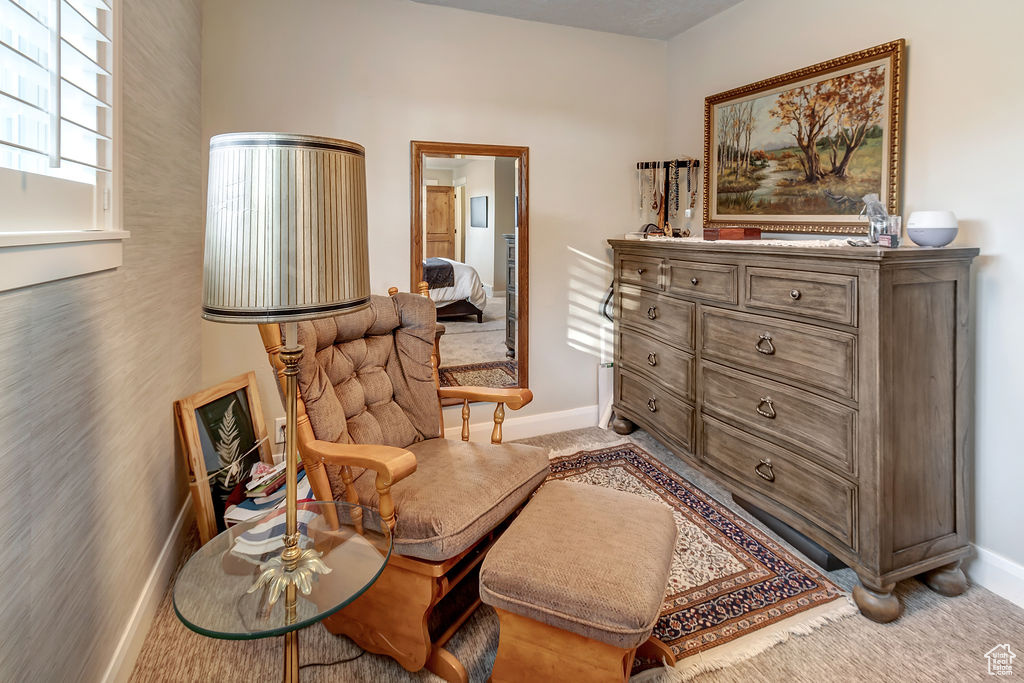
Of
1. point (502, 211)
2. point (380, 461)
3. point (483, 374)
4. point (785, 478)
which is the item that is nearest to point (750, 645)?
point (785, 478)

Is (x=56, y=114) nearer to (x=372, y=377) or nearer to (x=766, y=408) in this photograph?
(x=372, y=377)

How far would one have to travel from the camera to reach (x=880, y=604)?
75.4 inches

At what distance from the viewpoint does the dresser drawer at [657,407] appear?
2930 mm

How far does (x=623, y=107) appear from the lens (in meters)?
3.70

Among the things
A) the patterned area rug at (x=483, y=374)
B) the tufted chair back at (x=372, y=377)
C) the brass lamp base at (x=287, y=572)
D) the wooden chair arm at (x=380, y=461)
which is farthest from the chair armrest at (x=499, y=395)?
the patterned area rug at (x=483, y=374)

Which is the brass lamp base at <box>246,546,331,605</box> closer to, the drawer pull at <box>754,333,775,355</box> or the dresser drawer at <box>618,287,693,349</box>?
the drawer pull at <box>754,333,775,355</box>

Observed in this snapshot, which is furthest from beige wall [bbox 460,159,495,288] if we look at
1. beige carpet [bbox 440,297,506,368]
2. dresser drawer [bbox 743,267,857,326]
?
dresser drawer [bbox 743,267,857,326]

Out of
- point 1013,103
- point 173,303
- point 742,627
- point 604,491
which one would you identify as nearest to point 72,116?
point 173,303

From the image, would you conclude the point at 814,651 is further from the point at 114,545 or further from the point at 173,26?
the point at 173,26

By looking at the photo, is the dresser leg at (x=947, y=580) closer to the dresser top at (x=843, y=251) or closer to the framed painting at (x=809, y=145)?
the dresser top at (x=843, y=251)

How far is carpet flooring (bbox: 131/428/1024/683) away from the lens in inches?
66.1

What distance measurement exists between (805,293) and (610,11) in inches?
85.4

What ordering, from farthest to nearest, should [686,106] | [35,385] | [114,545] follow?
[686,106] → [114,545] → [35,385]

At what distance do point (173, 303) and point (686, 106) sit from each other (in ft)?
10.6
